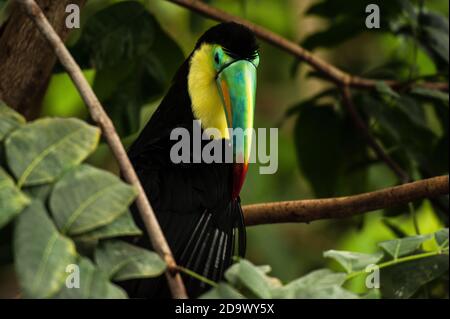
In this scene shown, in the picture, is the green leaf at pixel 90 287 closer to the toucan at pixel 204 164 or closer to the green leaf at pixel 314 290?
the green leaf at pixel 314 290

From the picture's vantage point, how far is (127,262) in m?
1.25

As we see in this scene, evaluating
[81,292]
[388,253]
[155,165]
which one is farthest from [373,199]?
[81,292]

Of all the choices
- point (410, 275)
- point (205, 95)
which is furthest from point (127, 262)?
point (205, 95)

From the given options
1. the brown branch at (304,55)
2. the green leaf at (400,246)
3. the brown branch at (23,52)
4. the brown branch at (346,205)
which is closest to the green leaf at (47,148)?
the green leaf at (400,246)

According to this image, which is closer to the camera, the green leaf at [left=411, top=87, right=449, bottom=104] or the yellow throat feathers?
the yellow throat feathers

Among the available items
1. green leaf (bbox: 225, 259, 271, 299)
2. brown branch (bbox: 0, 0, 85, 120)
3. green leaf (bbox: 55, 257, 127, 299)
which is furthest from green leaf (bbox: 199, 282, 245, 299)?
brown branch (bbox: 0, 0, 85, 120)

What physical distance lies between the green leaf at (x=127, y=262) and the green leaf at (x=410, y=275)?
626 millimetres

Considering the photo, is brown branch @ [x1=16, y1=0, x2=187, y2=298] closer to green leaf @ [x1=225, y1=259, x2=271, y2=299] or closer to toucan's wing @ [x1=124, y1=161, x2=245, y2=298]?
green leaf @ [x1=225, y1=259, x2=271, y2=299]

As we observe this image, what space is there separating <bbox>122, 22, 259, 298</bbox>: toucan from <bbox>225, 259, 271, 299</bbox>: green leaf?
674mm

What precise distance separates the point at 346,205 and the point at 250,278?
0.80 m

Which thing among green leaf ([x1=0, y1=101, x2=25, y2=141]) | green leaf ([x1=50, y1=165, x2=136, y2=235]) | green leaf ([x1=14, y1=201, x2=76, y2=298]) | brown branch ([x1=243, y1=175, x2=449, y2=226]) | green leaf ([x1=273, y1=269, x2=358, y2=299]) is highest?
green leaf ([x1=0, y1=101, x2=25, y2=141])

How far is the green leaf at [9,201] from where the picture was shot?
117cm

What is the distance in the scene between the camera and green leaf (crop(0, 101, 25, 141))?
131 centimetres

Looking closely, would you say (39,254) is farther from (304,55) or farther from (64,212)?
(304,55)
